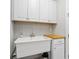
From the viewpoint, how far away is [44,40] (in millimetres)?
1988

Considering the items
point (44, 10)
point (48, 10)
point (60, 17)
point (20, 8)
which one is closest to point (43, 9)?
point (44, 10)

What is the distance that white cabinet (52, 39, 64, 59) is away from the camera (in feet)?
7.32

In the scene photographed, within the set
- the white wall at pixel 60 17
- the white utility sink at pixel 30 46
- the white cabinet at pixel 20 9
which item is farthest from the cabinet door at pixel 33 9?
the white wall at pixel 60 17

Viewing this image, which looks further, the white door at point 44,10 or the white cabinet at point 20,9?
the white door at point 44,10

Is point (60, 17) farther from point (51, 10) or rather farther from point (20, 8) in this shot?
point (20, 8)

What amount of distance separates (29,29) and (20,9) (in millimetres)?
709

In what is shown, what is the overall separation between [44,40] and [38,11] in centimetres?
89

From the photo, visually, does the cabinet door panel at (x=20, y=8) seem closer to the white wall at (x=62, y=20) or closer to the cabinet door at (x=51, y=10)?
the cabinet door at (x=51, y=10)

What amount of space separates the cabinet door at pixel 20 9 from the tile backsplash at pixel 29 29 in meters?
0.36

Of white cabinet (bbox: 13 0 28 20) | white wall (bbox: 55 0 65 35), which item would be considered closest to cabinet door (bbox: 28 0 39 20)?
white cabinet (bbox: 13 0 28 20)

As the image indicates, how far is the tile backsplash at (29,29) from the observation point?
88.5 inches
